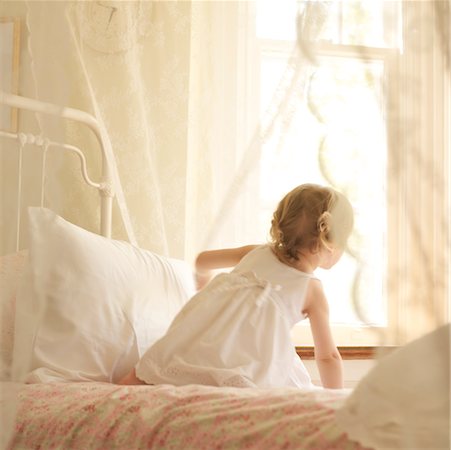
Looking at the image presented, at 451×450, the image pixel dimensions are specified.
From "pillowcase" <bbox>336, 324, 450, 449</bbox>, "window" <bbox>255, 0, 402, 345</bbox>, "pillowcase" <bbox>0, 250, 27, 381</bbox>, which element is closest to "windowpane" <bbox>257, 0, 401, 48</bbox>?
"window" <bbox>255, 0, 402, 345</bbox>

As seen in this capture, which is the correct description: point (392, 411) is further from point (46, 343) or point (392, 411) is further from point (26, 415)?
point (46, 343)

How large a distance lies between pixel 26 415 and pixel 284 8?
1611 millimetres

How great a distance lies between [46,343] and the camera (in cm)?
192

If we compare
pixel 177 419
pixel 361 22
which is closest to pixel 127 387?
pixel 177 419

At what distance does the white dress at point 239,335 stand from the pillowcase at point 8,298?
300 mm

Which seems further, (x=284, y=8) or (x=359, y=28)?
(x=284, y=8)

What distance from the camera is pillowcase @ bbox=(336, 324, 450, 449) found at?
3.56 ft

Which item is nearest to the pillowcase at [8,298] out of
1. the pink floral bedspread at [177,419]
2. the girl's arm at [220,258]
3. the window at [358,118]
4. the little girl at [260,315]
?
the pink floral bedspread at [177,419]

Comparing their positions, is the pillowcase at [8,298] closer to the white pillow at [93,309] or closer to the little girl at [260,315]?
the white pillow at [93,309]

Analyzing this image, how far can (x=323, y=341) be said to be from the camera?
6.59 ft

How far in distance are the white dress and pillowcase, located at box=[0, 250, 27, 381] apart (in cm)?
30

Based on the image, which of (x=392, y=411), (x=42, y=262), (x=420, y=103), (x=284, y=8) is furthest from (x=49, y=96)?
(x=284, y=8)

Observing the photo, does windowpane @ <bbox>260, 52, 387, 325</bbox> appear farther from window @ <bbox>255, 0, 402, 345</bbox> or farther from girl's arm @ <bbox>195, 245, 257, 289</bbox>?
girl's arm @ <bbox>195, 245, 257, 289</bbox>

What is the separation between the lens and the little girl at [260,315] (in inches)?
70.1
